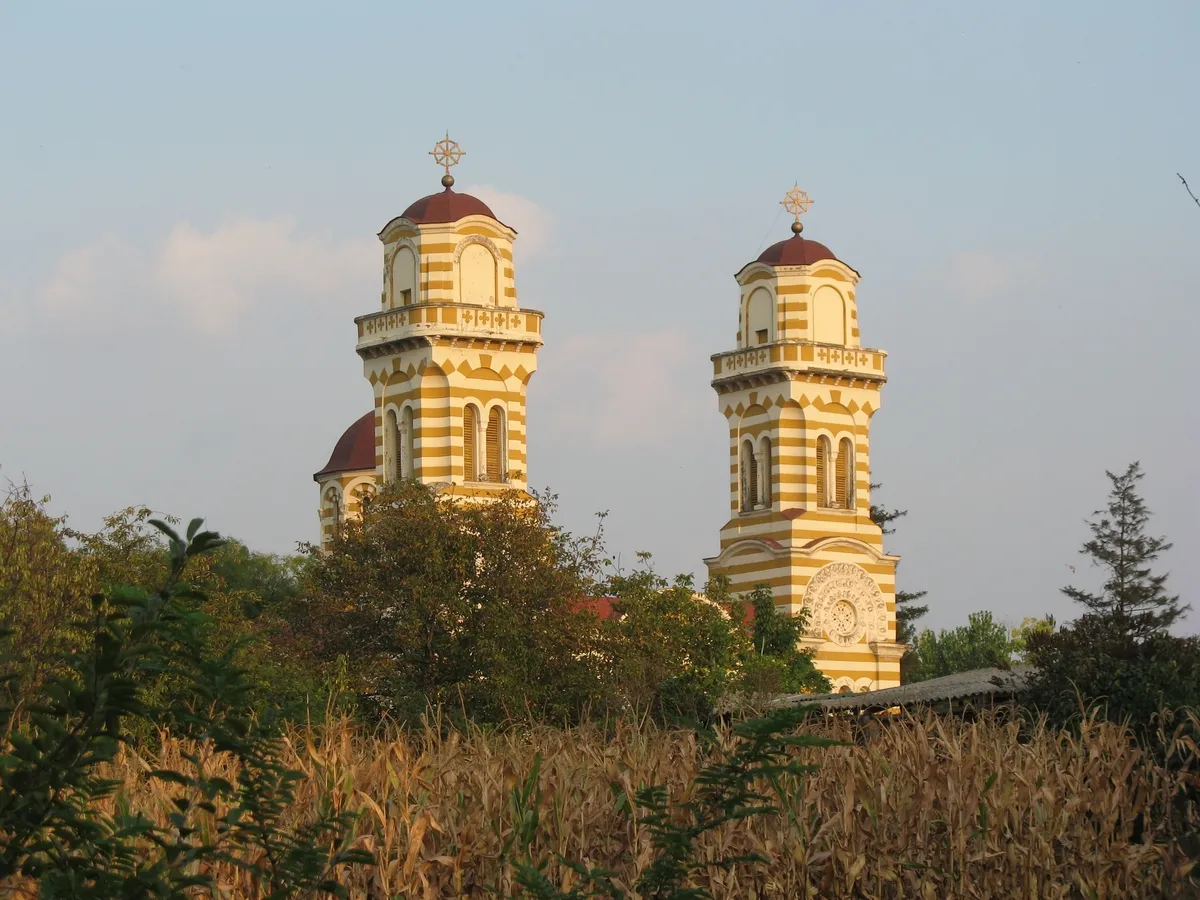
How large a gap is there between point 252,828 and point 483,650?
24.7m

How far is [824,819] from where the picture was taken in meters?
11.3

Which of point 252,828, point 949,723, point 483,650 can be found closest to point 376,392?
point 483,650

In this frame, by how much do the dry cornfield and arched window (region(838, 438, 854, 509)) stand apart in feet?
137

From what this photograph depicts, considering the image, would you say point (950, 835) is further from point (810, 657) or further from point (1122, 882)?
point (810, 657)

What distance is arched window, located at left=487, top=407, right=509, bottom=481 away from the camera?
47.5m

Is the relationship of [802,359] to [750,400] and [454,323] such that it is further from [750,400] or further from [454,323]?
[454,323]

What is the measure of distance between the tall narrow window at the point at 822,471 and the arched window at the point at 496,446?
10015mm

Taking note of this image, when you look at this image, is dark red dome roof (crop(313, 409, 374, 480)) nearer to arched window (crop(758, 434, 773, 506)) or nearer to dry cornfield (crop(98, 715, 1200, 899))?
arched window (crop(758, 434, 773, 506))

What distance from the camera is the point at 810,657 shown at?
48.6 meters

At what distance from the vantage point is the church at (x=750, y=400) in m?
47.2

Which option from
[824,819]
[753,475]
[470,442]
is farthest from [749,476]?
[824,819]

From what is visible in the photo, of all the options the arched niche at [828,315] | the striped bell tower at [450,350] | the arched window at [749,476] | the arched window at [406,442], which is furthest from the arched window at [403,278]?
the arched niche at [828,315]

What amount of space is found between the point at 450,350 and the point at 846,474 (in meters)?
12.9

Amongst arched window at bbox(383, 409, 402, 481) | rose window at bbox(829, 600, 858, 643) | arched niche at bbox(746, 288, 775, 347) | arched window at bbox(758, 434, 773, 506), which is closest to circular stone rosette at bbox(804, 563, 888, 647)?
rose window at bbox(829, 600, 858, 643)
